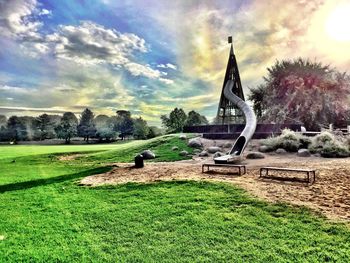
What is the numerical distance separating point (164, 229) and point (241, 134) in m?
13.6

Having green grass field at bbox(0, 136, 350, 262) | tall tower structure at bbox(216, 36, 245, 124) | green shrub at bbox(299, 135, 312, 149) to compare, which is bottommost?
green grass field at bbox(0, 136, 350, 262)

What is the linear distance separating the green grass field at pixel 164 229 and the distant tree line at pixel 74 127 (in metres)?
45.9

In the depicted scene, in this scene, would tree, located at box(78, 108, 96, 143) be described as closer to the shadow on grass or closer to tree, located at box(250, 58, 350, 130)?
tree, located at box(250, 58, 350, 130)

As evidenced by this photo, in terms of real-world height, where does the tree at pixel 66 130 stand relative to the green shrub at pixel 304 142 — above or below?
above

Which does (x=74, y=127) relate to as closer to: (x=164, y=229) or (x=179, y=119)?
(x=179, y=119)

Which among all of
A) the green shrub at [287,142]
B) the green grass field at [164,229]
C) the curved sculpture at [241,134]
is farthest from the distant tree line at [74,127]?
the green grass field at [164,229]

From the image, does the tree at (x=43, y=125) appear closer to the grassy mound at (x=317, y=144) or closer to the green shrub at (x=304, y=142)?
the grassy mound at (x=317, y=144)

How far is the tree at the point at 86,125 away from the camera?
58.9 meters

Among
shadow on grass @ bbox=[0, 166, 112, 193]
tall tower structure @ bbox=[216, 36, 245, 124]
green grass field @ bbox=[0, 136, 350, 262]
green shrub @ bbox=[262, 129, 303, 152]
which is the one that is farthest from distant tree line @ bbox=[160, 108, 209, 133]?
green grass field @ bbox=[0, 136, 350, 262]

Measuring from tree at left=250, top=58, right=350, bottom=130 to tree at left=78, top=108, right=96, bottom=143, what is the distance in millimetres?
38940

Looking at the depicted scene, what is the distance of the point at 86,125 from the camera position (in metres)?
62.4

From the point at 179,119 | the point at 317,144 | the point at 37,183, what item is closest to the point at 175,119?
the point at 179,119

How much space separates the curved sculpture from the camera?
14254 mm

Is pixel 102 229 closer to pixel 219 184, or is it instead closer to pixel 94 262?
pixel 94 262
